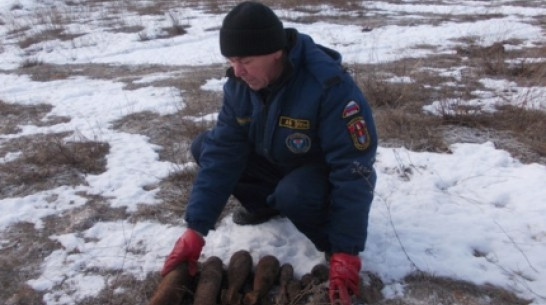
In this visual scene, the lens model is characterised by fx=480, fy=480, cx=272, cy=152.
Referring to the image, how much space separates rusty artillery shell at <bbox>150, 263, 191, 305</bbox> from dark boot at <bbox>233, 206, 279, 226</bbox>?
555mm

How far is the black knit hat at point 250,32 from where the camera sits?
181 cm

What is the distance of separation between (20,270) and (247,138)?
129cm

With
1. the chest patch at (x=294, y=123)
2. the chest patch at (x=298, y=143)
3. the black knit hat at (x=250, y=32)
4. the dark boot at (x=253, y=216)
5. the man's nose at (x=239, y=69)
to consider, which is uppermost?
the black knit hat at (x=250, y=32)

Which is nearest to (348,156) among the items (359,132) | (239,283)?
(359,132)

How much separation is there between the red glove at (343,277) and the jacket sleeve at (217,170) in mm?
602

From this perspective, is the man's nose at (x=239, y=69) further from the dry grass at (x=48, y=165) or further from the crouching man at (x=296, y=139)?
the dry grass at (x=48, y=165)

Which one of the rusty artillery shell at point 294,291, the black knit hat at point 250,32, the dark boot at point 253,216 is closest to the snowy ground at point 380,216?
the dark boot at point 253,216

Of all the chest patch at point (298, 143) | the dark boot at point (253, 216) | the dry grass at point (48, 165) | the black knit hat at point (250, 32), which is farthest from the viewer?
the dry grass at point (48, 165)

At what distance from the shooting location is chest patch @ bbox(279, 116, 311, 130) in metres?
1.99

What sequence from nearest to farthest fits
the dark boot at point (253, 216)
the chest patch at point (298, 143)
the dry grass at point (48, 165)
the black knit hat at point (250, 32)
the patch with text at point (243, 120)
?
the black knit hat at point (250, 32) < the chest patch at point (298, 143) < the patch with text at point (243, 120) < the dark boot at point (253, 216) < the dry grass at point (48, 165)

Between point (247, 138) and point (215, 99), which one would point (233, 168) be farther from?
point (215, 99)

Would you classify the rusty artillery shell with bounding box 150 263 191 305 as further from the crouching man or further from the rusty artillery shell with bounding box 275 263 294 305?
the rusty artillery shell with bounding box 275 263 294 305

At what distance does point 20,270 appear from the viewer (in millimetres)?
2352

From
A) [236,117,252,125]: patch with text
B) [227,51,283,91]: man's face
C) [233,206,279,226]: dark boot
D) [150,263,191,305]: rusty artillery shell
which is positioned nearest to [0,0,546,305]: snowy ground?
[233,206,279,226]: dark boot
